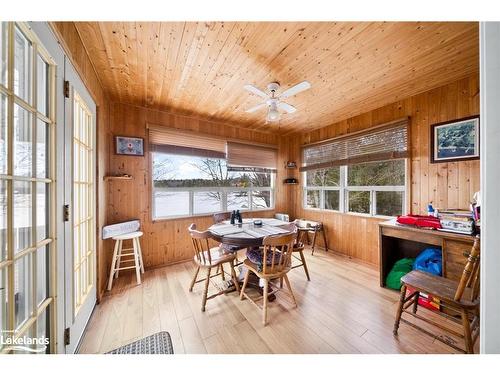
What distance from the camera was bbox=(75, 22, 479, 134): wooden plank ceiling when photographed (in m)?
1.46

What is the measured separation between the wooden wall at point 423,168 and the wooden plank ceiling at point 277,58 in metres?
0.17

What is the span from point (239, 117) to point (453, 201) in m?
3.23

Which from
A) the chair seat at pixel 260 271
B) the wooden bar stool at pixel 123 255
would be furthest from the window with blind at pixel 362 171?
the wooden bar stool at pixel 123 255

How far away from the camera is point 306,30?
1475 mm

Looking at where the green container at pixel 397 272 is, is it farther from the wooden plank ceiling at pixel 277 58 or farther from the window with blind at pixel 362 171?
the wooden plank ceiling at pixel 277 58

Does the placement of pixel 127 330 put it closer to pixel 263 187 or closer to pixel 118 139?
pixel 118 139

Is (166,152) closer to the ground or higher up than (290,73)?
closer to the ground

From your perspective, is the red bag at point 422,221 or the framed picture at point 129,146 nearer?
the red bag at point 422,221

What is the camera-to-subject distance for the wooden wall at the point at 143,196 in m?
2.67

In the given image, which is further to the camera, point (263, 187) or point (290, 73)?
point (263, 187)

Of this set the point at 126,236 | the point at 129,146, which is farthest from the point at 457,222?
the point at 129,146
